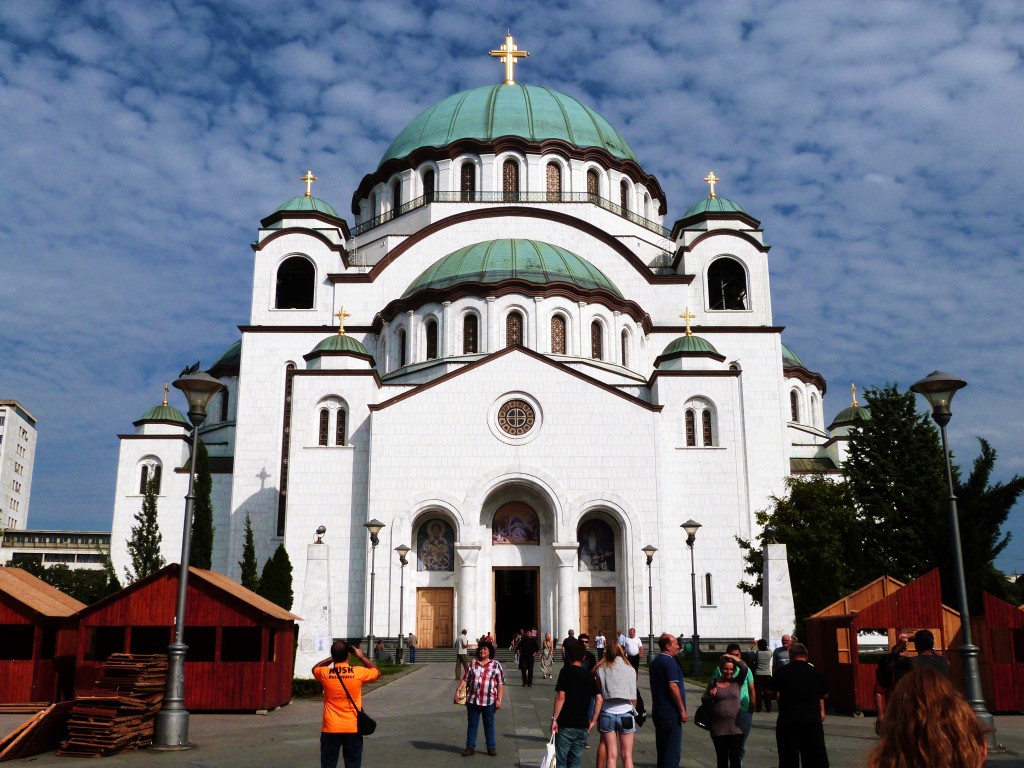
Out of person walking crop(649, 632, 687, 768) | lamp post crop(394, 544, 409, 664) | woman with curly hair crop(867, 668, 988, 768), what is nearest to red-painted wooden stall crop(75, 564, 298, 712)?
person walking crop(649, 632, 687, 768)

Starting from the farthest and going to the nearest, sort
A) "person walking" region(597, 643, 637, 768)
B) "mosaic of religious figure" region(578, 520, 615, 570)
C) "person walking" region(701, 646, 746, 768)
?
"mosaic of religious figure" region(578, 520, 615, 570), "person walking" region(597, 643, 637, 768), "person walking" region(701, 646, 746, 768)

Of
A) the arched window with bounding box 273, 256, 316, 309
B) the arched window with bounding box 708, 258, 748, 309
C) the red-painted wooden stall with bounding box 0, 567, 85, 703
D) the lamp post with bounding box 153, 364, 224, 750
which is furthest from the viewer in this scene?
the arched window with bounding box 708, 258, 748, 309

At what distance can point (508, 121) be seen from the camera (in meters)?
44.3

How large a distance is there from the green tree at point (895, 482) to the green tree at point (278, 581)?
17195 millimetres

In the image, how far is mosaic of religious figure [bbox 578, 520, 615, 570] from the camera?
3262 centimetres

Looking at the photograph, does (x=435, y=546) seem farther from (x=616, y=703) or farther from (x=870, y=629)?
(x=616, y=703)

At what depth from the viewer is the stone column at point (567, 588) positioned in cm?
3108

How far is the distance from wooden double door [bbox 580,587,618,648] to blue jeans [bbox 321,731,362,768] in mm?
24194

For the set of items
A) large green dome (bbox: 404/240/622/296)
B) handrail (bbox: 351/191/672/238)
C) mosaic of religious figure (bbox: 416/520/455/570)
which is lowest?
mosaic of religious figure (bbox: 416/520/455/570)

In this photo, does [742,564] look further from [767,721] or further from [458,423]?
[767,721]

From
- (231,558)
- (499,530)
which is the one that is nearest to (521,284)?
(499,530)

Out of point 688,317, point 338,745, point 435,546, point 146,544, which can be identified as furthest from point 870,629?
point 146,544

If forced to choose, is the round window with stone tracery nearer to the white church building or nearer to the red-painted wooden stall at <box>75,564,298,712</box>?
the white church building

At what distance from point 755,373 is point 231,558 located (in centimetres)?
2142
